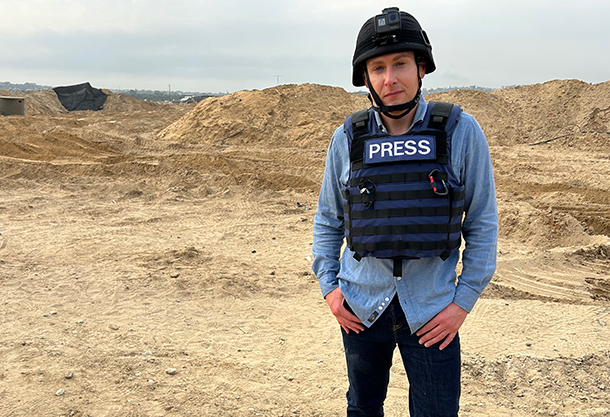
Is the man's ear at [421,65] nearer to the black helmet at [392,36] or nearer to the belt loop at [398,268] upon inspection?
the black helmet at [392,36]

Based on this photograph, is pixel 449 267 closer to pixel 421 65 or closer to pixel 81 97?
pixel 421 65

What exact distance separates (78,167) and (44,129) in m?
8.68

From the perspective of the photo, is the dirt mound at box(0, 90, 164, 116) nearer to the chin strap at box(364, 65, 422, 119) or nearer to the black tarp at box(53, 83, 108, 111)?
the black tarp at box(53, 83, 108, 111)

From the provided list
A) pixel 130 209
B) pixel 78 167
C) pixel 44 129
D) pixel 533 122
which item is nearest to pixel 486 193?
pixel 130 209

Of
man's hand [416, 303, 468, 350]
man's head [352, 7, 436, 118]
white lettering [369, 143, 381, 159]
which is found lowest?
man's hand [416, 303, 468, 350]

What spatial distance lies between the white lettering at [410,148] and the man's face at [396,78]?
0.15 metres

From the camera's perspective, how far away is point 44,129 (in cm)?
1936

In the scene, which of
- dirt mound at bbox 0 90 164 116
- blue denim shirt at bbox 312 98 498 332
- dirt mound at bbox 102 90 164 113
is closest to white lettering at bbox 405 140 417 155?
blue denim shirt at bbox 312 98 498 332

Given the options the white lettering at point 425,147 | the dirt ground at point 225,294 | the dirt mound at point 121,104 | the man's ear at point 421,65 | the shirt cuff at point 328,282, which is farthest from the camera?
the dirt mound at point 121,104

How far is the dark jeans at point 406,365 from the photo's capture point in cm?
176

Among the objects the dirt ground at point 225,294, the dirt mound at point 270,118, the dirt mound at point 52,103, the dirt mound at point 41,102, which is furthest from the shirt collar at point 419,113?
the dirt mound at point 41,102

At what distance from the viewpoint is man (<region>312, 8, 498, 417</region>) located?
68.8 inches

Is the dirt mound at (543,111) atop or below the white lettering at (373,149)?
atop

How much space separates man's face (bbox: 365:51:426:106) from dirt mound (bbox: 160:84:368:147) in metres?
14.9
